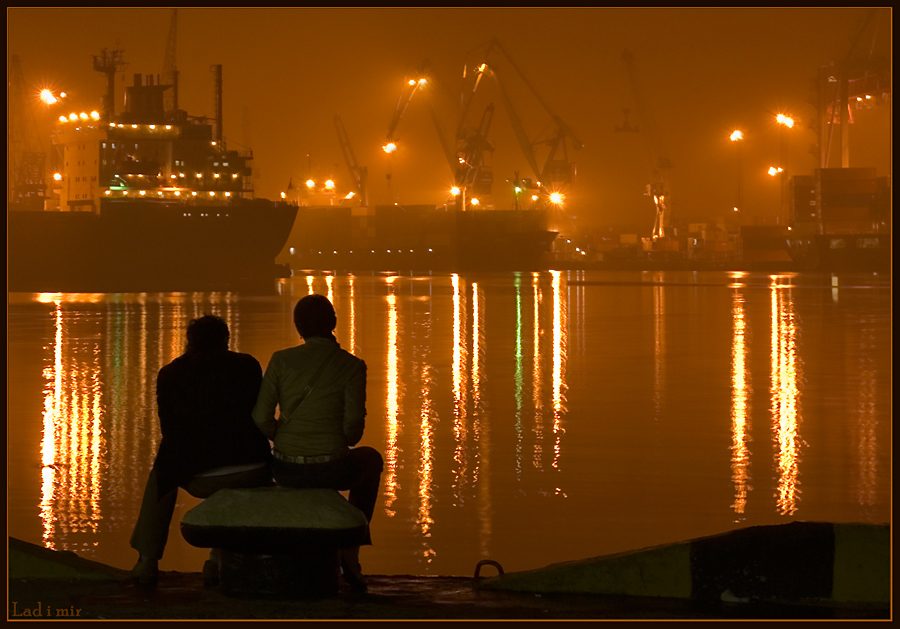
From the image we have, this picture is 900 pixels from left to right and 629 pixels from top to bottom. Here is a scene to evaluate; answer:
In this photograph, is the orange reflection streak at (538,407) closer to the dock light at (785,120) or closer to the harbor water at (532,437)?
the harbor water at (532,437)

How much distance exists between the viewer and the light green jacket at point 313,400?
4.29m

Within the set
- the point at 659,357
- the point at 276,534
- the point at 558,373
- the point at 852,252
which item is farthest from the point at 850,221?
the point at 276,534

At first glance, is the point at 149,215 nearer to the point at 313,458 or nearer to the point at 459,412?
the point at 459,412

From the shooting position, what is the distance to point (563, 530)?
251 inches

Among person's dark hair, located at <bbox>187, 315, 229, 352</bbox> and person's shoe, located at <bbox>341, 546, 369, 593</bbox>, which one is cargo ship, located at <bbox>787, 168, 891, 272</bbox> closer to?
person's shoe, located at <bbox>341, 546, 369, 593</bbox>

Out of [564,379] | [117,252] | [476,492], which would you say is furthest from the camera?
[117,252]

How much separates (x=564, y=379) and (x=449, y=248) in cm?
10829

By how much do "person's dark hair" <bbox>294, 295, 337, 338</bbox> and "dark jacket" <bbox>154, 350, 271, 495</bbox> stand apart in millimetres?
225

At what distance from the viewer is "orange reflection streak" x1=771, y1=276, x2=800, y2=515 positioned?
7484 mm

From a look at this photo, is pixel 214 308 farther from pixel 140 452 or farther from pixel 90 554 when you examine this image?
pixel 90 554

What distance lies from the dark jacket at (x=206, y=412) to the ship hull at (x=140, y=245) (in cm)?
5129

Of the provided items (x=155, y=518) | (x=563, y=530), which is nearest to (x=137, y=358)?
(x=563, y=530)

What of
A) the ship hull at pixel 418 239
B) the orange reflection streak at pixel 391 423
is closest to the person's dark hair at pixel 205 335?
the orange reflection streak at pixel 391 423

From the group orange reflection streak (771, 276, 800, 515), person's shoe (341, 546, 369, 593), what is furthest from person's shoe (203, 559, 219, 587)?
orange reflection streak (771, 276, 800, 515)
